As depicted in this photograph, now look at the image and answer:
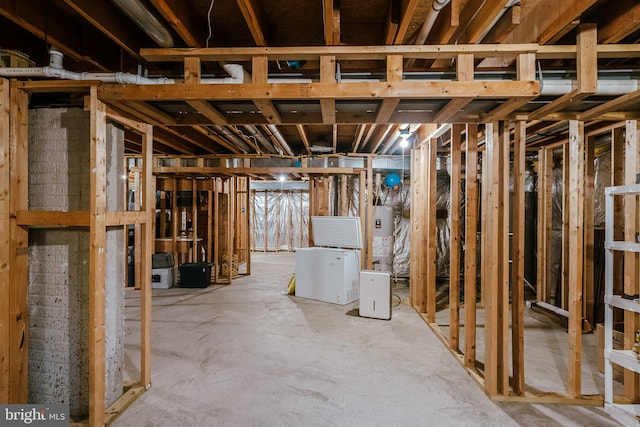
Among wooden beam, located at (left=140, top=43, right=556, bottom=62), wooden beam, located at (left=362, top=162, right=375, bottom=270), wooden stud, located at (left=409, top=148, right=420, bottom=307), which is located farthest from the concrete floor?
wooden beam, located at (left=140, top=43, right=556, bottom=62)

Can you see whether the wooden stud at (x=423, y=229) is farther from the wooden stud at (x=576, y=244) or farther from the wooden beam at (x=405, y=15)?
the wooden beam at (x=405, y=15)

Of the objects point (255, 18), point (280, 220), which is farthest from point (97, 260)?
point (280, 220)

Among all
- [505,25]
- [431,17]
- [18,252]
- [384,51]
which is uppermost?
[505,25]

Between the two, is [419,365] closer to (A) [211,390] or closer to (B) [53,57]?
(A) [211,390]

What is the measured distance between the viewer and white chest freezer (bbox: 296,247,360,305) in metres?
4.59

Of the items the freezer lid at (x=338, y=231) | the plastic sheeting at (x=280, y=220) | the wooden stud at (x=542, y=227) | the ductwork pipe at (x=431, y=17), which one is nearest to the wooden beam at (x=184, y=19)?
the ductwork pipe at (x=431, y=17)

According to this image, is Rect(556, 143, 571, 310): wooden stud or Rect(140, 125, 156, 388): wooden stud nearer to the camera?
Rect(140, 125, 156, 388): wooden stud

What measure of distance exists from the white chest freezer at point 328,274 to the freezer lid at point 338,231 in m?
0.12

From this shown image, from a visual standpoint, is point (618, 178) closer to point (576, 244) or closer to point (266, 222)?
point (576, 244)

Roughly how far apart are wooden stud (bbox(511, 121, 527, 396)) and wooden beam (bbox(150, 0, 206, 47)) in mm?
2268

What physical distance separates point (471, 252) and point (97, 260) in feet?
9.13

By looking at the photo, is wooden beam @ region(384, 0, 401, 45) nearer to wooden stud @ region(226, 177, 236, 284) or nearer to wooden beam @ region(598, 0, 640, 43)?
wooden beam @ region(598, 0, 640, 43)

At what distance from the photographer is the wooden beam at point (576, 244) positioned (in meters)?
2.25

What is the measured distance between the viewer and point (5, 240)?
6.48 feet
